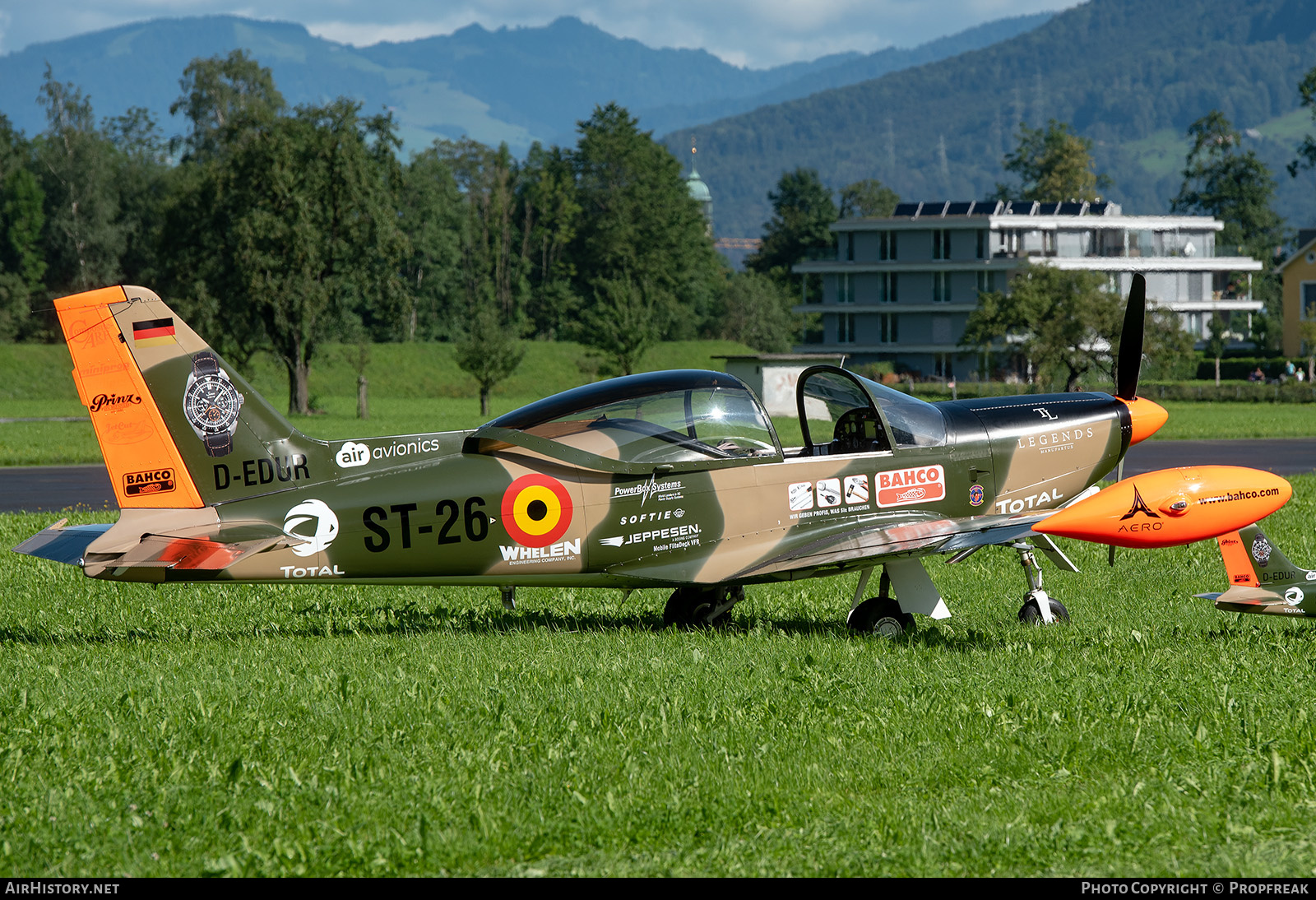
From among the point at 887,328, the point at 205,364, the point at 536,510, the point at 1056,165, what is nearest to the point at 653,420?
the point at 536,510

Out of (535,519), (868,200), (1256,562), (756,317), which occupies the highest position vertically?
(868,200)

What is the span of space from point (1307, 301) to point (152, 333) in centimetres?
9682

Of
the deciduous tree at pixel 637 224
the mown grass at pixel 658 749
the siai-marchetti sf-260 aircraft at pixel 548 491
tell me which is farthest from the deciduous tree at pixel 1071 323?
the mown grass at pixel 658 749

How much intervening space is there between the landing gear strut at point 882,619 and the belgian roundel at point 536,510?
249cm

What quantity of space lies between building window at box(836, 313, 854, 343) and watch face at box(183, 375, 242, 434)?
A: 90064 mm

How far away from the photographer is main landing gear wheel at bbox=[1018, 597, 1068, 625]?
9.39 metres

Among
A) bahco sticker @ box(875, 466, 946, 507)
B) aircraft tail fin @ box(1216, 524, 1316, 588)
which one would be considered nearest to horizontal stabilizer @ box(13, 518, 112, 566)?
bahco sticker @ box(875, 466, 946, 507)

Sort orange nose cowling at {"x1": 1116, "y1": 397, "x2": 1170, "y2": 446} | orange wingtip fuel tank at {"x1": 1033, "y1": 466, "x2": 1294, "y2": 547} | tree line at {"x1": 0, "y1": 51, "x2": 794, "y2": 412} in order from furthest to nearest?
1. tree line at {"x1": 0, "y1": 51, "x2": 794, "y2": 412}
2. orange nose cowling at {"x1": 1116, "y1": 397, "x2": 1170, "y2": 446}
3. orange wingtip fuel tank at {"x1": 1033, "y1": 466, "x2": 1294, "y2": 547}

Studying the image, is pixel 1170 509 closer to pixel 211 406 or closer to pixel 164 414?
pixel 211 406

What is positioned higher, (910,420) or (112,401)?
(112,401)

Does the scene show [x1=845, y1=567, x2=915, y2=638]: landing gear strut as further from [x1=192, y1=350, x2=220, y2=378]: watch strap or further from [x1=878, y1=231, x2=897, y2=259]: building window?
[x1=878, y1=231, x2=897, y2=259]: building window

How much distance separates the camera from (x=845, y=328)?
97000mm

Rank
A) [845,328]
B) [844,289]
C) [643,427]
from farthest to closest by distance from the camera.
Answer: [845,328], [844,289], [643,427]

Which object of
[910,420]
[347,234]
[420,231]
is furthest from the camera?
[420,231]
